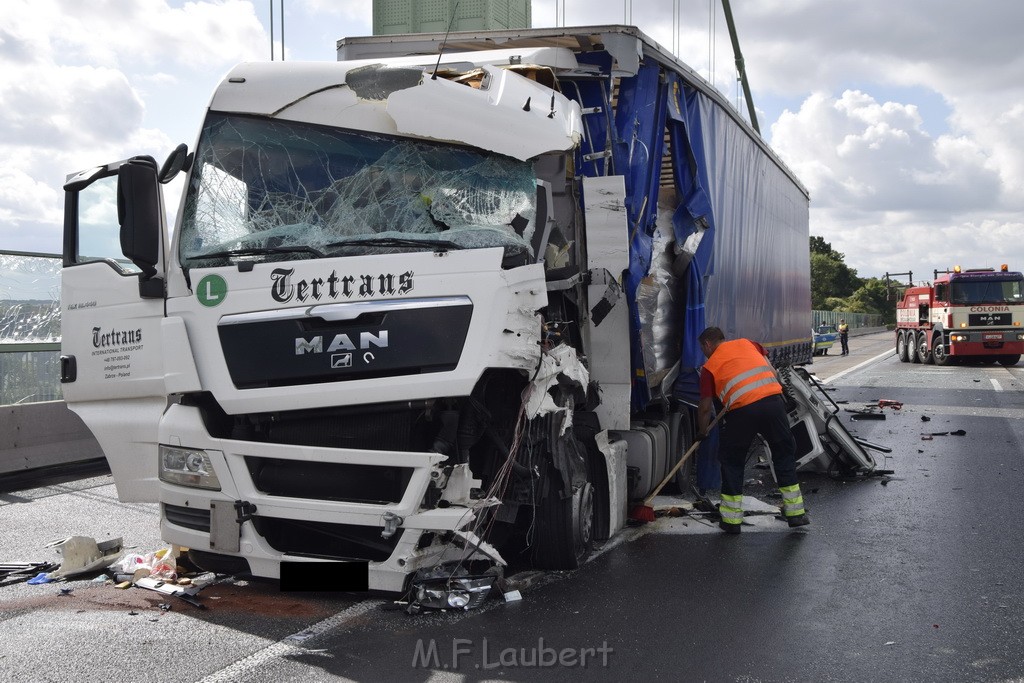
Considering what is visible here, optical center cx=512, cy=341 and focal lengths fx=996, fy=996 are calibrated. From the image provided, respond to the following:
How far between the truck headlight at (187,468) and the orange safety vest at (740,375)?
3.94m

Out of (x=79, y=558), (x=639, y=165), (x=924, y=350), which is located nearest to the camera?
(x=79, y=558)

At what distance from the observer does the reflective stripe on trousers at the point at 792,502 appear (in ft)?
24.3

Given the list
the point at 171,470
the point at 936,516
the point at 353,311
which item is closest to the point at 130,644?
the point at 171,470

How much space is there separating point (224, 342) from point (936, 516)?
5.76 m

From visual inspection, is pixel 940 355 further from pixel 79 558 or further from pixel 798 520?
pixel 79 558

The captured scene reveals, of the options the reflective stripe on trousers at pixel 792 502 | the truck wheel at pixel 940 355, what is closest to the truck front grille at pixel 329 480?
the reflective stripe on trousers at pixel 792 502

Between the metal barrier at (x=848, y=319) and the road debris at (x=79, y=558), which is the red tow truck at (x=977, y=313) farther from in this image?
the road debris at (x=79, y=558)

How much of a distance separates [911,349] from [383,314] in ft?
110

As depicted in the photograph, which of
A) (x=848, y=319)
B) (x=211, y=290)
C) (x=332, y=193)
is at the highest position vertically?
(x=332, y=193)

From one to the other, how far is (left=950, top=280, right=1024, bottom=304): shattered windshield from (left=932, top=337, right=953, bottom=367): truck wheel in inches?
65.8

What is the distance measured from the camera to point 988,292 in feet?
101

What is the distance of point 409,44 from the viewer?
8070 mm

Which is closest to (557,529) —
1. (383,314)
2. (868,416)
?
(383,314)

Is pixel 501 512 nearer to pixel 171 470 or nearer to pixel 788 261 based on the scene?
pixel 171 470
